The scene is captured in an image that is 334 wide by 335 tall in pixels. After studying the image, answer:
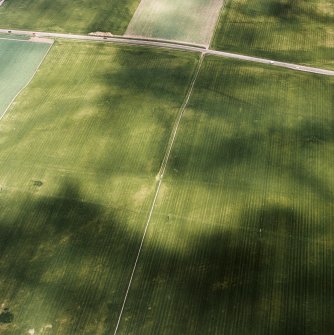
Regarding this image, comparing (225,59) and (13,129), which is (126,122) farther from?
(225,59)

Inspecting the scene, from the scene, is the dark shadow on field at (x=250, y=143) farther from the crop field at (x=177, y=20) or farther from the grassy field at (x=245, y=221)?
the crop field at (x=177, y=20)

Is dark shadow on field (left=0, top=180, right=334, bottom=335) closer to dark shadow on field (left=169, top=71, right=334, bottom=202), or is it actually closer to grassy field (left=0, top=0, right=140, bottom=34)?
dark shadow on field (left=169, top=71, right=334, bottom=202)

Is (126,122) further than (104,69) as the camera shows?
No

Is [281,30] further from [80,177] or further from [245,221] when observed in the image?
[80,177]

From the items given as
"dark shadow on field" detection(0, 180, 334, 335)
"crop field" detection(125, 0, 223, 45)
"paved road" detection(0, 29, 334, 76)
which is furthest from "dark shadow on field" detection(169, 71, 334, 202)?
"crop field" detection(125, 0, 223, 45)

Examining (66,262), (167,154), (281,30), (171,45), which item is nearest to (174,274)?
(66,262)

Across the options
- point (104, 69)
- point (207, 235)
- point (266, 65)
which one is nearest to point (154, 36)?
point (104, 69)
